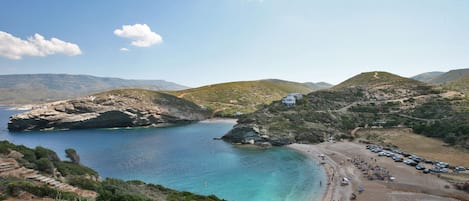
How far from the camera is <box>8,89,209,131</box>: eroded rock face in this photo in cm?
9781

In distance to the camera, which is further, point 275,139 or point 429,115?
point 429,115

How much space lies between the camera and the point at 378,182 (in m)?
39.3

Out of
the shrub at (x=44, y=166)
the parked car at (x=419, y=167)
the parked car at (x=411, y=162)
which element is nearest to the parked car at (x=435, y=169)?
the parked car at (x=419, y=167)

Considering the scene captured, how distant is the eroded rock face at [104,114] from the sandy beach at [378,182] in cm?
7152

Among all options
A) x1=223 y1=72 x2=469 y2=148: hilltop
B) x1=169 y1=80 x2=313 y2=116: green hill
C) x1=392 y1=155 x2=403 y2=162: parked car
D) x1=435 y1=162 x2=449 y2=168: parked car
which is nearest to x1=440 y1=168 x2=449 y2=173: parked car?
x1=435 y1=162 x2=449 y2=168: parked car

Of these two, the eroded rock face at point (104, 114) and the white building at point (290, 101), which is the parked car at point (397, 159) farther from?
the eroded rock face at point (104, 114)

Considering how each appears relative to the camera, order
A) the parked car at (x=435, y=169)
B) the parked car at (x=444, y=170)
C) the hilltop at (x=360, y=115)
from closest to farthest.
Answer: the parked car at (x=444, y=170)
the parked car at (x=435, y=169)
the hilltop at (x=360, y=115)

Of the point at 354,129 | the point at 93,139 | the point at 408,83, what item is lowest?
the point at 93,139

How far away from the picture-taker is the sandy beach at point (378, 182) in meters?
34.1

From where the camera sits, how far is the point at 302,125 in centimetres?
7469

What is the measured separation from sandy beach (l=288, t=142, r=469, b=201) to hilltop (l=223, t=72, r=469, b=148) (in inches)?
641

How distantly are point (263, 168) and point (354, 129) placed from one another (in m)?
41.7

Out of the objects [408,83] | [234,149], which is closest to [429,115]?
[408,83]

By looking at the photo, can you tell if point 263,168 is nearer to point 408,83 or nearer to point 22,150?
point 22,150
